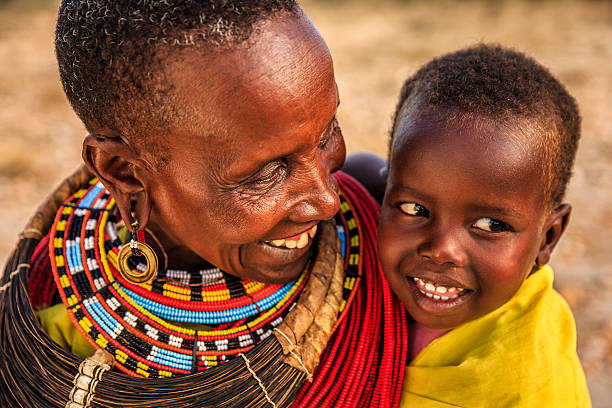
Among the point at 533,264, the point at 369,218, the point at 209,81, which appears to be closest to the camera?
the point at 209,81

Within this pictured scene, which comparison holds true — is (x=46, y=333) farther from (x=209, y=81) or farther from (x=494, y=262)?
(x=494, y=262)

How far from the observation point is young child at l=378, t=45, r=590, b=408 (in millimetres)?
1617

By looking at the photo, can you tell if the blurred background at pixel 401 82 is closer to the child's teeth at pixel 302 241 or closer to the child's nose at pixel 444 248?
the child's nose at pixel 444 248

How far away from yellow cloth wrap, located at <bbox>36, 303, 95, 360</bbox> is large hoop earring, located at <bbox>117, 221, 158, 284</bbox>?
0.29 m

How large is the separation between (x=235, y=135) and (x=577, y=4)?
415 inches

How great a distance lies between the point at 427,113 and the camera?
1.73 metres

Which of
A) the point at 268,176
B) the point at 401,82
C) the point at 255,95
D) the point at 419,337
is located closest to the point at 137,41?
the point at 255,95

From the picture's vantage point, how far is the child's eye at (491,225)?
170cm

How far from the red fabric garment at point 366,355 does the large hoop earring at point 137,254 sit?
574 millimetres

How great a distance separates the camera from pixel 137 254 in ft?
5.60

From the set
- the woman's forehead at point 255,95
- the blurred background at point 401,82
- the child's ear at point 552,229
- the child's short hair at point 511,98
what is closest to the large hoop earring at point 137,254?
the woman's forehead at point 255,95

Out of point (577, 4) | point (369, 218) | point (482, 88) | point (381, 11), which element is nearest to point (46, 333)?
point (369, 218)

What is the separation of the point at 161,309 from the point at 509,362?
1031 millimetres

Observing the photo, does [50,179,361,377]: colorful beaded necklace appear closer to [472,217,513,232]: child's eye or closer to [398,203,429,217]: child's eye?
Result: [398,203,429,217]: child's eye
